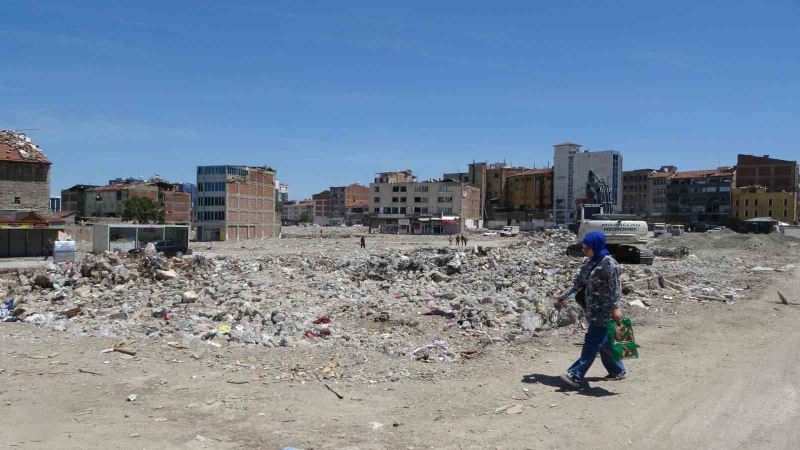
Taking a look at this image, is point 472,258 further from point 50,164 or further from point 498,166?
point 498,166

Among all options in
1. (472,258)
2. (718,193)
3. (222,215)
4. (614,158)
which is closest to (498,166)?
(614,158)

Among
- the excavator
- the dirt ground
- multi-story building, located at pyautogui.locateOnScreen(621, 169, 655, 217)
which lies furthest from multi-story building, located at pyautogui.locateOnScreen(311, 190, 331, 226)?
the dirt ground

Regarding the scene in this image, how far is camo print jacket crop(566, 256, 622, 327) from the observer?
21.0 feet

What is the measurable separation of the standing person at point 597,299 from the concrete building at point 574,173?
108778 mm

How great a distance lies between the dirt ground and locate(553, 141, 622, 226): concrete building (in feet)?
354

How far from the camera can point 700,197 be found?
10631 cm

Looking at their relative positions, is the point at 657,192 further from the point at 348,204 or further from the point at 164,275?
the point at 164,275

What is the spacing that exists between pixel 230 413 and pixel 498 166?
130747 millimetres

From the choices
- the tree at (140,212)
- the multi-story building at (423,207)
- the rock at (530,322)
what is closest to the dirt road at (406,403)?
the rock at (530,322)

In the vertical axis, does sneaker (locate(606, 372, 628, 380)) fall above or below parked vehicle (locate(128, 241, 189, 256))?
below

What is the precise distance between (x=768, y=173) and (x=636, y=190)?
82.1ft

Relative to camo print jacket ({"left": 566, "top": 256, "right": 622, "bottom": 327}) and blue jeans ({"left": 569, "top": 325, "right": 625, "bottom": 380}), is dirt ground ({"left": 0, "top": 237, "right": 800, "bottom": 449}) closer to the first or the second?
blue jeans ({"left": 569, "top": 325, "right": 625, "bottom": 380})

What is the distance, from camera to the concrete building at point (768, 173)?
108 m

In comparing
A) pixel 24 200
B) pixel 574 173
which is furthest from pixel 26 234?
pixel 574 173
